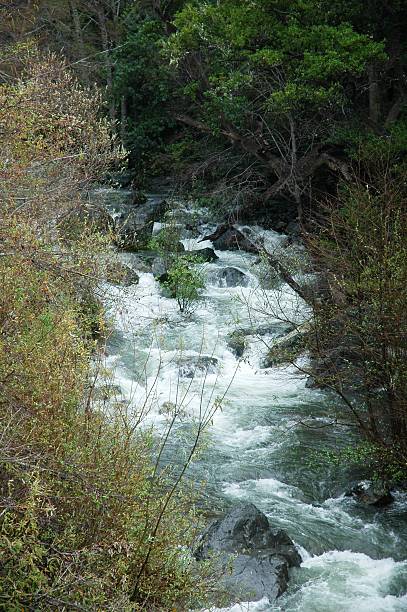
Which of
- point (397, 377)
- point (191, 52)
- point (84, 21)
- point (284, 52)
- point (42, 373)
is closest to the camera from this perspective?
point (42, 373)

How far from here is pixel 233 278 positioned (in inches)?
696

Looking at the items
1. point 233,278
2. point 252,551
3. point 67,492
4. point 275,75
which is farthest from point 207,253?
point 67,492

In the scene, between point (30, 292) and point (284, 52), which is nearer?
point (30, 292)

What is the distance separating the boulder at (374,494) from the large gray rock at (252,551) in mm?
1413

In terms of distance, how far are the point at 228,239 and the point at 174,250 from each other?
3.00 meters

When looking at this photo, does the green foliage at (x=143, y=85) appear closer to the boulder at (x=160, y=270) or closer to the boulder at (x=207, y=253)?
the boulder at (x=207, y=253)

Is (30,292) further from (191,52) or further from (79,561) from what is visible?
(191,52)

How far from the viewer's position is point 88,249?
9250 mm

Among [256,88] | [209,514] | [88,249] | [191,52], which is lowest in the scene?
[209,514]

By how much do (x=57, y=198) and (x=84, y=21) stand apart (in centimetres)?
2061

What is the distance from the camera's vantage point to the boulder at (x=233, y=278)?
17.6 meters

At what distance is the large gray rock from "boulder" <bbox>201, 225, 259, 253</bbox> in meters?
12.2

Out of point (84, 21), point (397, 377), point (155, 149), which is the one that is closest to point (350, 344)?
point (397, 377)

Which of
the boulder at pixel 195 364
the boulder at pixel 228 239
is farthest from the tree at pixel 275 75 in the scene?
the boulder at pixel 195 364
